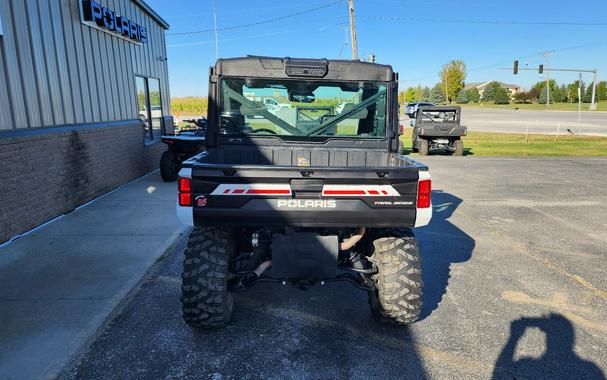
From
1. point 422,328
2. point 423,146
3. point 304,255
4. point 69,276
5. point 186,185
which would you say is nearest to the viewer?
point 186,185

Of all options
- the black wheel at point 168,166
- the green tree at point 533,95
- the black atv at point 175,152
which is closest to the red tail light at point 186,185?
the black atv at point 175,152

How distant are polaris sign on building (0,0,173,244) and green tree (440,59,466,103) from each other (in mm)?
79591

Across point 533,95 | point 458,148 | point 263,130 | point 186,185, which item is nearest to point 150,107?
point 263,130

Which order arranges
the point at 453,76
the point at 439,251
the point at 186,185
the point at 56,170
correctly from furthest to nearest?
the point at 453,76 < the point at 56,170 < the point at 439,251 < the point at 186,185

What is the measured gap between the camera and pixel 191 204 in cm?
311

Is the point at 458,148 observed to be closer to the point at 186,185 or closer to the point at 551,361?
the point at 551,361

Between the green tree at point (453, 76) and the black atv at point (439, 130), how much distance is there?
69.1 meters

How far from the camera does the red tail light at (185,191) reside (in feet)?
10.1

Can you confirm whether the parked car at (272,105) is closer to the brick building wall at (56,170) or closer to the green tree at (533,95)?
the brick building wall at (56,170)

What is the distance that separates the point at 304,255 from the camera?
3320 mm

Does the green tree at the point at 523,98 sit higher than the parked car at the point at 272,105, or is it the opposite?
the green tree at the point at 523,98

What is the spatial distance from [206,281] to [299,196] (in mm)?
1046

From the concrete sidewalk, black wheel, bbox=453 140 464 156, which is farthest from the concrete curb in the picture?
black wheel, bbox=453 140 464 156

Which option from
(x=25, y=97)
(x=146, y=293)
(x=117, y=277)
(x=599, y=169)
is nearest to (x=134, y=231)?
(x=117, y=277)
